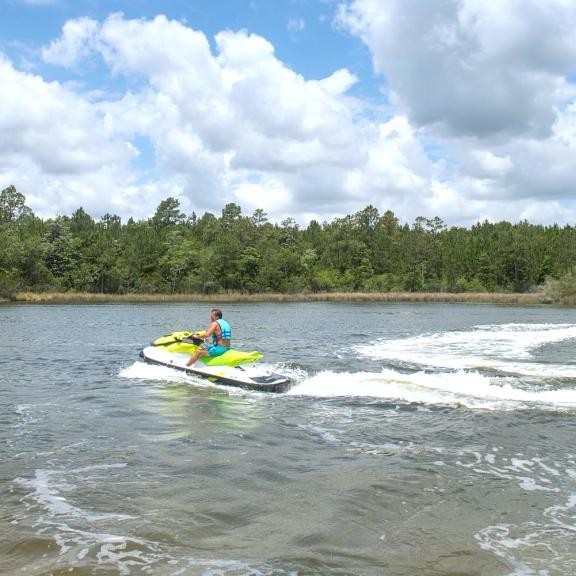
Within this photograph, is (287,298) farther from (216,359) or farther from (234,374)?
(234,374)

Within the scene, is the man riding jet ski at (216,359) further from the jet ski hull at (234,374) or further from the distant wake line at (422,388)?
the distant wake line at (422,388)

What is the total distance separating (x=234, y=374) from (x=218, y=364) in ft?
2.44

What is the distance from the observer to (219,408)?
12531 mm

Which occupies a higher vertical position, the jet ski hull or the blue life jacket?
the blue life jacket

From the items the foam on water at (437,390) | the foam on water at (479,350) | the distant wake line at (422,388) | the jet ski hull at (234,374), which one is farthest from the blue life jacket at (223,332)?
the foam on water at (479,350)

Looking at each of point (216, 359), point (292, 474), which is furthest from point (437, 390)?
point (292, 474)

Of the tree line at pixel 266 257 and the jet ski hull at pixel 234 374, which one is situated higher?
the tree line at pixel 266 257

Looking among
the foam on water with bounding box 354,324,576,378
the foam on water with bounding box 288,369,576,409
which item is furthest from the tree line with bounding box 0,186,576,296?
the foam on water with bounding box 288,369,576,409

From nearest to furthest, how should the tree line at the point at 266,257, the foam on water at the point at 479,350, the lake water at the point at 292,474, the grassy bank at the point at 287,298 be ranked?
the lake water at the point at 292,474 < the foam on water at the point at 479,350 < the grassy bank at the point at 287,298 < the tree line at the point at 266,257

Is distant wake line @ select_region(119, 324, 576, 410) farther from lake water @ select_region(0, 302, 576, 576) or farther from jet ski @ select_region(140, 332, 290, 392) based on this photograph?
jet ski @ select_region(140, 332, 290, 392)

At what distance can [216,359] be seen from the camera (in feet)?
50.8

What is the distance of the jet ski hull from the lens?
14.2 metres

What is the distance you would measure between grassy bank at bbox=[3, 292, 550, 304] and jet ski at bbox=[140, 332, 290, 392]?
60389mm

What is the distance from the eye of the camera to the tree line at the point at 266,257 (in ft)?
312
